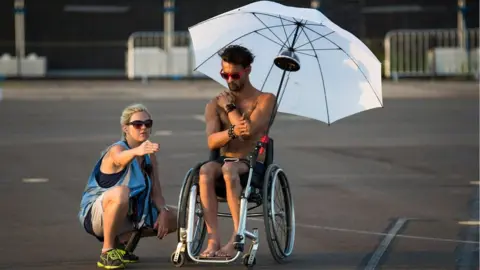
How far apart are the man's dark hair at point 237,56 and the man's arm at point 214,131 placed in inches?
13.2

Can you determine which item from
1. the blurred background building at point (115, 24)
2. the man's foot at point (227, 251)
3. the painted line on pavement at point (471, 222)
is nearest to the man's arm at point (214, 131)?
the man's foot at point (227, 251)

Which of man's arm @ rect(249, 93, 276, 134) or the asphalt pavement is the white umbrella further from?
the asphalt pavement

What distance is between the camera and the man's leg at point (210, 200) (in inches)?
316

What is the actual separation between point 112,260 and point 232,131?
1133mm

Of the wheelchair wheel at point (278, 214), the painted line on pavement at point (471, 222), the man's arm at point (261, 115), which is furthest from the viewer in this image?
the painted line on pavement at point (471, 222)

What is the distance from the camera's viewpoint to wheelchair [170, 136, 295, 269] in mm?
7910

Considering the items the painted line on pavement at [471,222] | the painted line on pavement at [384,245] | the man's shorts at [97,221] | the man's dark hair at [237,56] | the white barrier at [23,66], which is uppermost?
the white barrier at [23,66]

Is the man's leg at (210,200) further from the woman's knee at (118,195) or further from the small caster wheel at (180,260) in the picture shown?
the woman's knee at (118,195)

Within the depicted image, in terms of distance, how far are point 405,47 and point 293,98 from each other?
21.2 metres

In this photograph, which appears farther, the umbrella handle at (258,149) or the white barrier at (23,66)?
the white barrier at (23,66)

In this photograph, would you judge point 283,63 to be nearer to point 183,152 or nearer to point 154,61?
point 183,152

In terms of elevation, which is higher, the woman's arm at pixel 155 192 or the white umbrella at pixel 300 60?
the white umbrella at pixel 300 60

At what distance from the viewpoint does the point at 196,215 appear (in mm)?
8180

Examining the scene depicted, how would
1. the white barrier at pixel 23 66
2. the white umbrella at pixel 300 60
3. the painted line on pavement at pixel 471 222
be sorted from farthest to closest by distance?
1. the white barrier at pixel 23 66
2. the painted line on pavement at pixel 471 222
3. the white umbrella at pixel 300 60
